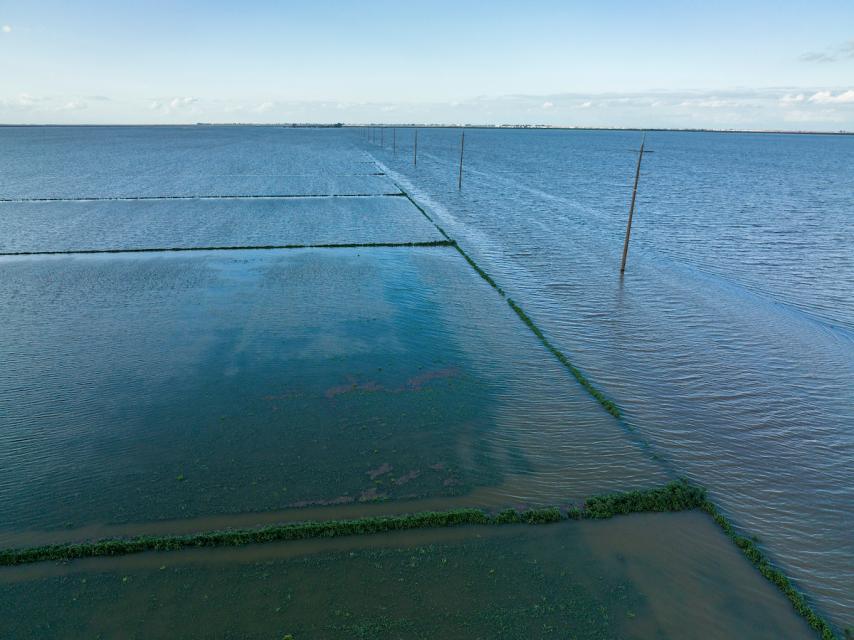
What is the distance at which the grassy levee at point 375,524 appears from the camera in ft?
35.2

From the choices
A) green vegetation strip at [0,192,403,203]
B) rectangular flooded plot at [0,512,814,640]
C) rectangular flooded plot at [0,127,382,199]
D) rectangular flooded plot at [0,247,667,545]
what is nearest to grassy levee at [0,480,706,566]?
rectangular flooded plot at [0,512,814,640]

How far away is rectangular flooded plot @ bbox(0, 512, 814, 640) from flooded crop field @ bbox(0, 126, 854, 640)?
5cm

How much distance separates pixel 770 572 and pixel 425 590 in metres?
7.18

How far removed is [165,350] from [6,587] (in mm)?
10852

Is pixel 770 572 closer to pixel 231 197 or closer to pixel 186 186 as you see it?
pixel 231 197

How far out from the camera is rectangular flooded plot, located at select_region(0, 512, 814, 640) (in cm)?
930

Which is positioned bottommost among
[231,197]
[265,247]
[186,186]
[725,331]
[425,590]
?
[425,590]

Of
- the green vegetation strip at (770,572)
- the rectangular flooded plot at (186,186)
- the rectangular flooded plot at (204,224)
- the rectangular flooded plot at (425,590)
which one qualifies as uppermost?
the rectangular flooded plot at (186,186)

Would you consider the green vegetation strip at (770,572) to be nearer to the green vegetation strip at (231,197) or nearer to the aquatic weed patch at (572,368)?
the aquatic weed patch at (572,368)

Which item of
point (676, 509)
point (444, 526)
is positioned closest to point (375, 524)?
point (444, 526)

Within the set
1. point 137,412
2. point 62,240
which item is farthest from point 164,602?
point 62,240

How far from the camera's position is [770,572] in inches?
410

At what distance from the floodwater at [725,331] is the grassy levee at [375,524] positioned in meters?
1.67

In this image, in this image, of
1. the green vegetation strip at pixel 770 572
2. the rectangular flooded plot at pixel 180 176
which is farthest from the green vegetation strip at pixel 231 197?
the green vegetation strip at pixel 770 572
